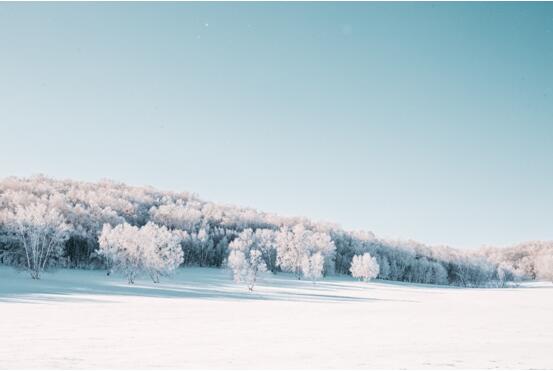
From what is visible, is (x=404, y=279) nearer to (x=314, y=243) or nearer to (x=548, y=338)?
(x=314, y=243)

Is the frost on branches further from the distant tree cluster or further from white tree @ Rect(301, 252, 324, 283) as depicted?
white tree @ Rect(301, 252, 324, 283)

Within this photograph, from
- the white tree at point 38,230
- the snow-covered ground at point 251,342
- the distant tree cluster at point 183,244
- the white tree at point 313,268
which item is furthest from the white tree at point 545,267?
the white tree at point 38,230

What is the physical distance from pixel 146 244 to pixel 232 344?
57.2 m

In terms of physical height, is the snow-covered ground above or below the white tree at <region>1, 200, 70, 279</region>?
below

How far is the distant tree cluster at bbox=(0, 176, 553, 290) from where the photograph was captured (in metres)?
74.1

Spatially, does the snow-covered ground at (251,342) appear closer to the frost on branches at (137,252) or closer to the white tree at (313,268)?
the frost on branches at (137,252)

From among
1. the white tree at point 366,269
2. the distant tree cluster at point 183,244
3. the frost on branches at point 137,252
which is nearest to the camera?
the frost on branches at point 137,252

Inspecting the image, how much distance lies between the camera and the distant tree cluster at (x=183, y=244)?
74062mm

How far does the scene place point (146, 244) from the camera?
7256cm

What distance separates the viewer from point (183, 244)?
117688 millimetres

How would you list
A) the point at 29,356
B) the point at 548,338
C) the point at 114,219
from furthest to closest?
the point at 114,219
the point at 548,338
the point at 29,356

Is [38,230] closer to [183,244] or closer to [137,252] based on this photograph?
[137,252]

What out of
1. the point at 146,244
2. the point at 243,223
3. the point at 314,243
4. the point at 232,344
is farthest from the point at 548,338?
the point at 243,223

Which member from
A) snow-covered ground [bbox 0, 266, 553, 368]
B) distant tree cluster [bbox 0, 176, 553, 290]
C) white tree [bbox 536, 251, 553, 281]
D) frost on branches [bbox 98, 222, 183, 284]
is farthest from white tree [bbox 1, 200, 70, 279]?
white tree [bbox 536, 251, 553, 281]
